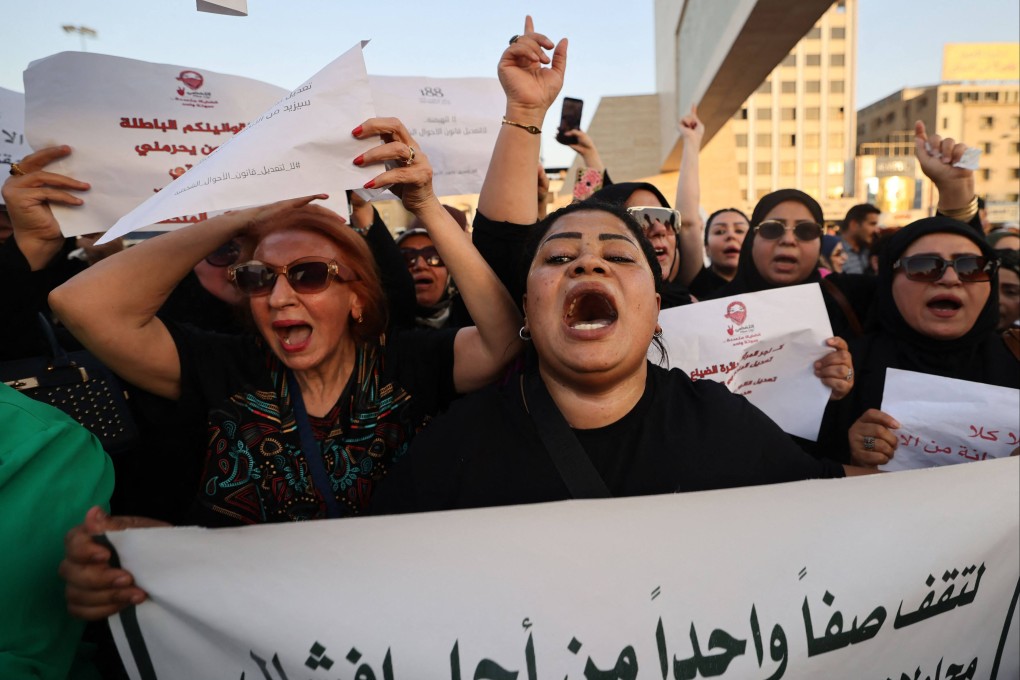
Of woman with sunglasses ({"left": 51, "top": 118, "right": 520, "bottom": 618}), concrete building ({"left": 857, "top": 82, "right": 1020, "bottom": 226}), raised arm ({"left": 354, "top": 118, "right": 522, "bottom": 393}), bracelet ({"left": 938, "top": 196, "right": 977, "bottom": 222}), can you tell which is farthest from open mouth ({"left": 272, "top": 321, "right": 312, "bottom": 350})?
concrete building ({"left": 857, "top": 82, "right": 1020, "bottom": 226})

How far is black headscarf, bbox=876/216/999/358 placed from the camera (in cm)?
232

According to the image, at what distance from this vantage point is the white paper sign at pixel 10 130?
246cm

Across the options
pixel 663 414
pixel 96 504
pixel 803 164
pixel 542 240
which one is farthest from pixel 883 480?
pixel 803 164

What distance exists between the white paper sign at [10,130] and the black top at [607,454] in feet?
7.12

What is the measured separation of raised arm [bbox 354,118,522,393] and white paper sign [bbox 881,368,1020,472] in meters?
1.37

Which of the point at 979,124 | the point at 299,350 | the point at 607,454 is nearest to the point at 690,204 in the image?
the point at 607,454

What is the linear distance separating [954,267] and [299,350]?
232cm

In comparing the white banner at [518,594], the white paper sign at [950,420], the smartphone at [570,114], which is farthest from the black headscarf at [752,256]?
the white banner at [518,594]

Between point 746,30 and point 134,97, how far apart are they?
9.09 metres

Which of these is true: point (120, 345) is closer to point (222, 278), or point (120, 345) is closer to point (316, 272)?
point (316, 272)

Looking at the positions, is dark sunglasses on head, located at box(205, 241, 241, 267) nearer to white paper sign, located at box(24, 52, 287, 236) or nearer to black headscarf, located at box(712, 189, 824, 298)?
white paper sign, located at box(24, 52, 287, 236)

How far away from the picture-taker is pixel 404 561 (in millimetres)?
1368

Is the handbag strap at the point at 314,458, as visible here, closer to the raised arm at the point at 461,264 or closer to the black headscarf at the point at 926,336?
the raised arm at the point at 461,264

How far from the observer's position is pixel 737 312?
8.15ft
